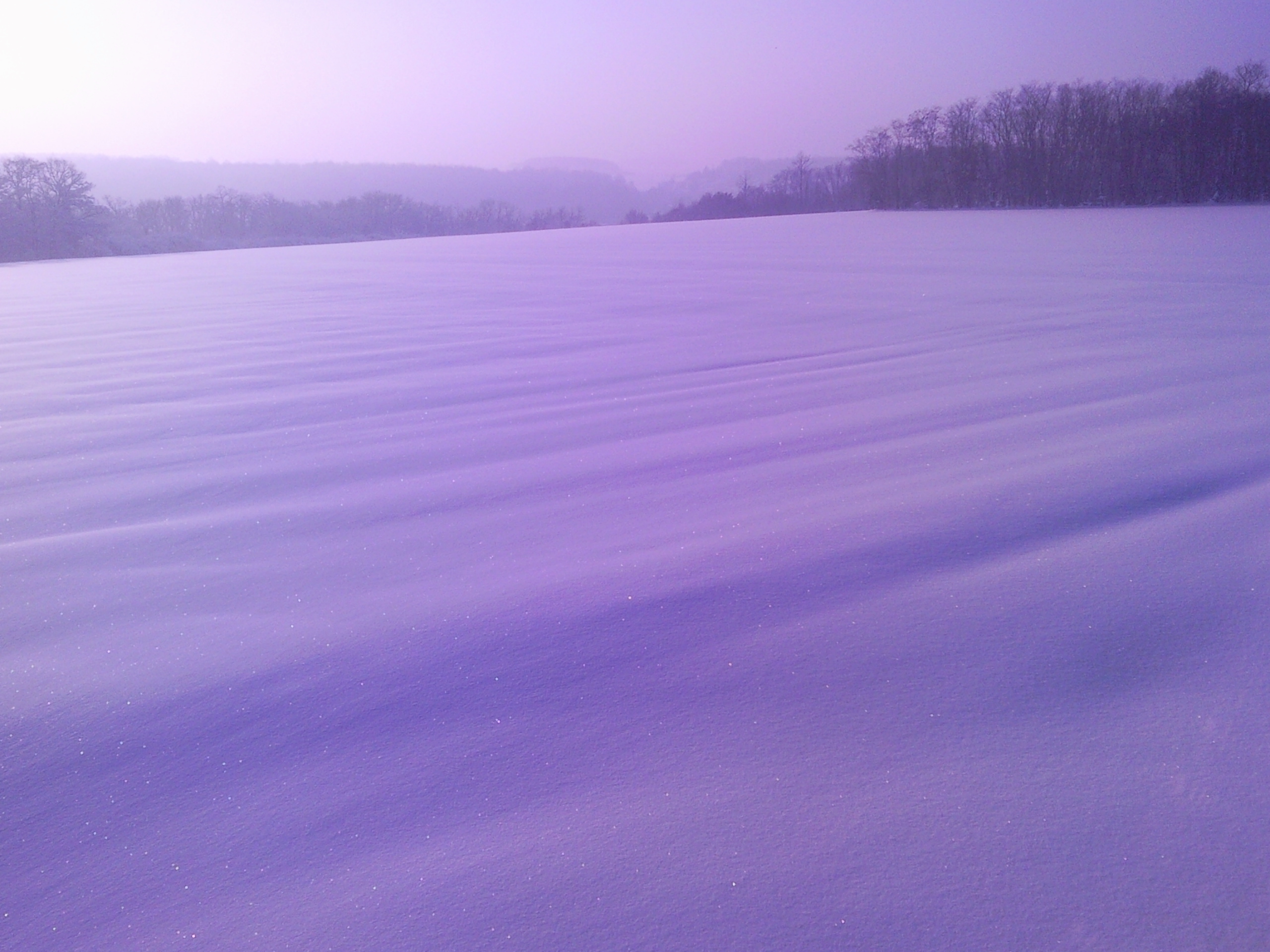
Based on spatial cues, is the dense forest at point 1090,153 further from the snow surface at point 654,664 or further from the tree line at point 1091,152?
the snow surface at point 654,664

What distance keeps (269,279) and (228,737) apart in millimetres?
12301

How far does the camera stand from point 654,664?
1734mm

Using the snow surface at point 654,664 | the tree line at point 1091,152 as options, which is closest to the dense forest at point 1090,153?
the tree line at point 1091,152

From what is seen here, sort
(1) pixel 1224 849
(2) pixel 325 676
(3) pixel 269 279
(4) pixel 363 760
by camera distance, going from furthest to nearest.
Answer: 1. (3) pixel 269 279
2. (2) pixel 325 676
3. (4) pixel 363 760
4. (1) pixel 1224 849

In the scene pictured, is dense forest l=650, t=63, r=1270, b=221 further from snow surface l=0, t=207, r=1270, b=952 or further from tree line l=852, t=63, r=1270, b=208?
snow surface l=0, t=207, r=1270, b=952

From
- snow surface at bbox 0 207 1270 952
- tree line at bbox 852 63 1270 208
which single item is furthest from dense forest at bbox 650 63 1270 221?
snow surface at bbox 0 207 1270 952

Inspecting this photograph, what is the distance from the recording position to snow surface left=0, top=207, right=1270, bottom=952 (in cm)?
116

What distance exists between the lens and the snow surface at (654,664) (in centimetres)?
116

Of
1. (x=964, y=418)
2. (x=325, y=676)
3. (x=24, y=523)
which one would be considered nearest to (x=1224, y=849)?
(x=325, y=676)

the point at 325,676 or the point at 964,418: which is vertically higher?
the point at 964,418

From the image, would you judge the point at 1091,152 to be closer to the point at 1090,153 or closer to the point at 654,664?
the point at 1090,153

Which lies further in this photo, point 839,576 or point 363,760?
point 839,576

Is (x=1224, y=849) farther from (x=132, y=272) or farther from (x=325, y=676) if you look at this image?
(x=132, y=272)

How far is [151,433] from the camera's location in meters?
3.83
